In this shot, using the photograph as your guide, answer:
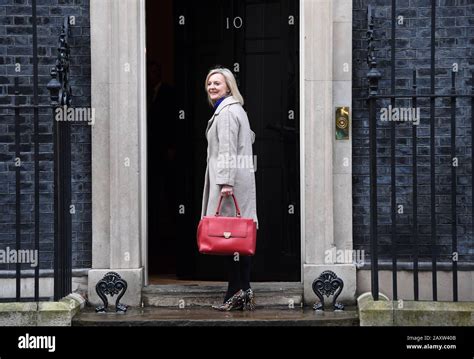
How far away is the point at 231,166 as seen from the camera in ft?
25.3

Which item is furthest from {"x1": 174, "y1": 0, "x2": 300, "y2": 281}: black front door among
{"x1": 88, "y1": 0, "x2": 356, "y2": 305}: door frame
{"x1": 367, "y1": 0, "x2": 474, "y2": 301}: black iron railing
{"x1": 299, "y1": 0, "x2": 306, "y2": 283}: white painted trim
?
{"x1": 367, "y1": 0, "x2": 474, "y2": 301}: black iron railing

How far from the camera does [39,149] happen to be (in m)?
8.38

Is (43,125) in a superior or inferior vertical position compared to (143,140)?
superior

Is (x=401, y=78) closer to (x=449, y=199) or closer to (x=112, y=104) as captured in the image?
(x=449, y=199)

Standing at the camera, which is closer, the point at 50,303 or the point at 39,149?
the point at 50,303

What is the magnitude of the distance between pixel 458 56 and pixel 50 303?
150 inches

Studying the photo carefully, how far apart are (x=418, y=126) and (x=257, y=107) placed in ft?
5.04

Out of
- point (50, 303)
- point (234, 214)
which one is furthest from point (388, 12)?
point (50, 303)

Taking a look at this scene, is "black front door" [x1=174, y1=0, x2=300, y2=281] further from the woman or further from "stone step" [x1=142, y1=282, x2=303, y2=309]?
the woman

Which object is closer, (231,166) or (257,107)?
(231,166)

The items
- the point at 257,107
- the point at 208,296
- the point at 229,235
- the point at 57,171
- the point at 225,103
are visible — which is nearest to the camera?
the point at 229,235

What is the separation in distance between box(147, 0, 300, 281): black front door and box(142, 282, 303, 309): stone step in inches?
26.1

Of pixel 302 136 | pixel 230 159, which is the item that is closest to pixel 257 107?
pixel 302 136

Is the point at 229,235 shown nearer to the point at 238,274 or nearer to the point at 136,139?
the point at 238,274
